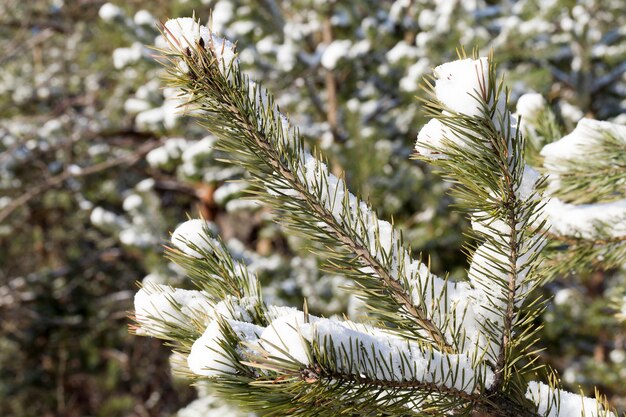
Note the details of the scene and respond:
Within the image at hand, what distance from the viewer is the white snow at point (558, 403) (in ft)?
2.83

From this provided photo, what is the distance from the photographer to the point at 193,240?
98 cm

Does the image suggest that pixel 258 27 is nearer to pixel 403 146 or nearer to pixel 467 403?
pixel 403 146

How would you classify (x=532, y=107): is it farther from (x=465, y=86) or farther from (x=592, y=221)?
(x=465, y=86)

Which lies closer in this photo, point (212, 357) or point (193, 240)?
point (212, 357)

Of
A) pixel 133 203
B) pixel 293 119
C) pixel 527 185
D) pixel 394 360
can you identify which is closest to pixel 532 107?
pixel 527 185

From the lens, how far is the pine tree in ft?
2.30

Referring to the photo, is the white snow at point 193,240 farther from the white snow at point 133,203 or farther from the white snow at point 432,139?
the white snow at point 133,203

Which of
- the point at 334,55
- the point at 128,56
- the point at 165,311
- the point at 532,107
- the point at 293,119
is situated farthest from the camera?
the point at 293,119

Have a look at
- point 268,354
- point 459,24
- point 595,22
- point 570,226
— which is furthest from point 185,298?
point 595,22

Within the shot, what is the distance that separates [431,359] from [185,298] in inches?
17.1

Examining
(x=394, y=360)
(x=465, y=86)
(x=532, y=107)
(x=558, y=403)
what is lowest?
(x=558, y=403)

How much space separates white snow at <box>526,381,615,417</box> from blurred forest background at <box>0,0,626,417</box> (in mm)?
1420

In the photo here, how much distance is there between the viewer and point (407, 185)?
12.8 ft

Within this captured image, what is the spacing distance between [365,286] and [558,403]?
0.36 metres
